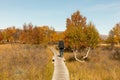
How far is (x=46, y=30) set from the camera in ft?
319

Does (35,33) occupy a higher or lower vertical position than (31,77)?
higher

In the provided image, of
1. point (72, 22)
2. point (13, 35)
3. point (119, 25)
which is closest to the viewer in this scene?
point (72, 22)

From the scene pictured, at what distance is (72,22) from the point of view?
150 feet

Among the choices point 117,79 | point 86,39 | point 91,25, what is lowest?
point 117,79

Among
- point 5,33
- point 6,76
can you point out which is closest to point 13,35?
point 5,33

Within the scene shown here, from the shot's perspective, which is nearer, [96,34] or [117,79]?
[117,79]

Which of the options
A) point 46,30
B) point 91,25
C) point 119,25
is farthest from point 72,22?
point 46,30

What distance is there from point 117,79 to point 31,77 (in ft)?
20.2

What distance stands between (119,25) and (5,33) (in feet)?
185

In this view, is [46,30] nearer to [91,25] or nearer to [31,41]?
[31,41]

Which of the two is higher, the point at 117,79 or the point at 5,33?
the point at 5,33

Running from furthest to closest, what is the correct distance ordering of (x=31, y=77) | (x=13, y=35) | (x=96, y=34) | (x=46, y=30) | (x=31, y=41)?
1. (x=13, y=35)
2. (x=46, y=30)
3. (x=31, y=41)
4. (x=96, y=34)
5. (x=31, y=77)

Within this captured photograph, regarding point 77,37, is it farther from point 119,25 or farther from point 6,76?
point 119,25

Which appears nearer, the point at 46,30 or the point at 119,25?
the point at 119,25
